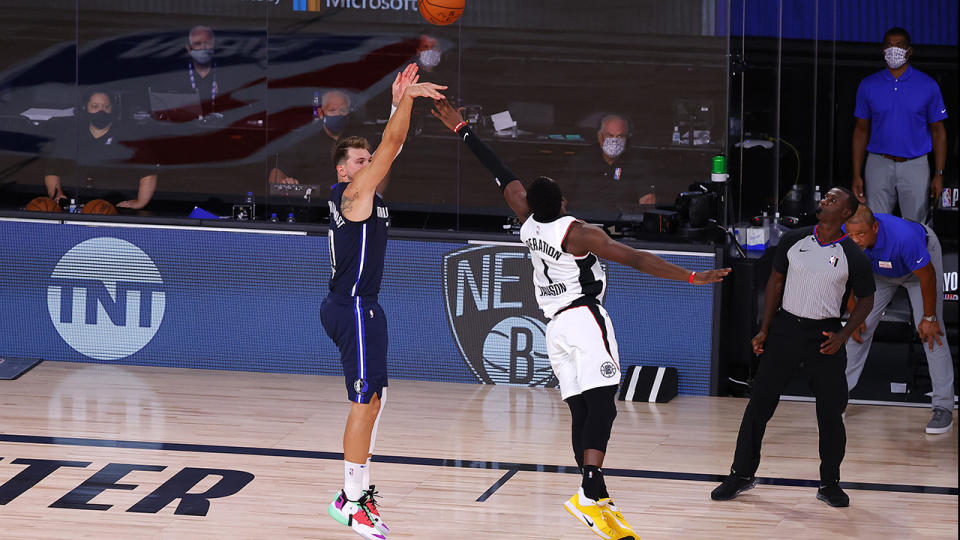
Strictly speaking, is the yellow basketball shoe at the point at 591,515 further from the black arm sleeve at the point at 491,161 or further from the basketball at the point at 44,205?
the basketball at the point at 44,205

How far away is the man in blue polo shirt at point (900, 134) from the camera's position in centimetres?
1014

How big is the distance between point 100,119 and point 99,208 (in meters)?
1.58

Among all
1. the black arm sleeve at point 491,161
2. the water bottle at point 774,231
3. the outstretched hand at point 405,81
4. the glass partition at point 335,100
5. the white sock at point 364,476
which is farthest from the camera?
the glass partition at point 335,100

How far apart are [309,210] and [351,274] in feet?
18.8

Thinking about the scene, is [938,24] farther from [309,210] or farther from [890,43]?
[309,210]

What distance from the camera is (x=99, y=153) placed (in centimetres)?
1239

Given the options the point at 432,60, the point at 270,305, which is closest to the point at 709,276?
the point at 270,305

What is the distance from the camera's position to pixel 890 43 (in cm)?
1018

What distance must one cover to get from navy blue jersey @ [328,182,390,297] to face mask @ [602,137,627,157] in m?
5.42

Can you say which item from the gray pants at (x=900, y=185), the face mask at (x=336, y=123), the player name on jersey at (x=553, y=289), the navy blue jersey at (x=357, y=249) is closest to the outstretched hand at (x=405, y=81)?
the navy blue jersey at (x=357, y=249)

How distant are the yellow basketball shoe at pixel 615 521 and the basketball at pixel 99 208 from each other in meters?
6.33

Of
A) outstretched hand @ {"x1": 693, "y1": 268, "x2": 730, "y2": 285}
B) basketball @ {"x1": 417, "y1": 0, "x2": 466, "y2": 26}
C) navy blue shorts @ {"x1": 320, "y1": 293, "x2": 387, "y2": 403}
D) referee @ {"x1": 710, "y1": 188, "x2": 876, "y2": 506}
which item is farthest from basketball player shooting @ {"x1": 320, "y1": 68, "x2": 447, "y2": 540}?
basketball @ {"x1": 417, "y1": 0, "x2": 466, "y2": 26}

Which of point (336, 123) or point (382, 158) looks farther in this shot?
point (336, 123)

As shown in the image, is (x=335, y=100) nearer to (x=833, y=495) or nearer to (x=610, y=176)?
(x=610, y=176)
